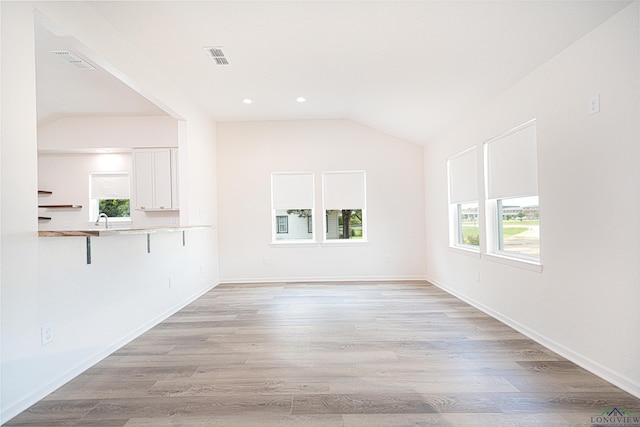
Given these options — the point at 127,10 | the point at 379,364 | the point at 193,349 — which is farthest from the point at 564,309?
the point at 127,10

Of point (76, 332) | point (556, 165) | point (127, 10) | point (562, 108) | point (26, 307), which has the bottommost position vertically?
point (76, 332)

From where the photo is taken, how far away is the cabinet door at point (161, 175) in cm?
527

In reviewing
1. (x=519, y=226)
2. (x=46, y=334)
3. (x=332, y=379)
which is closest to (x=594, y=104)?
(x=519, y=226)

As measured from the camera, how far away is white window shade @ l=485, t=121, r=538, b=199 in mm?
3139

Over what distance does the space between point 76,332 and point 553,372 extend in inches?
142

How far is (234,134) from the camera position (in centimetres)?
612

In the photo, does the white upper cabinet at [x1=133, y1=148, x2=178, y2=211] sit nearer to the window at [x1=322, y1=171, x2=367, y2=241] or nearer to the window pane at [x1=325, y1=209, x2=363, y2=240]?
the window at [x1=322, y1=171, x2=367, y2=241]

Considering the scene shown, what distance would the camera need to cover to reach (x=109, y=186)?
5.85 metres

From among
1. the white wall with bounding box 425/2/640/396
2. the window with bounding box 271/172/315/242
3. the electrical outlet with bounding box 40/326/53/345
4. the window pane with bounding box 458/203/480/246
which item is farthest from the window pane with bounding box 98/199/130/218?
the white wall with bounding box 425/2/640/396

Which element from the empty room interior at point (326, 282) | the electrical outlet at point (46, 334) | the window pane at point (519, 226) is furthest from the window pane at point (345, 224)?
the electrical outlet at point (46, 334)

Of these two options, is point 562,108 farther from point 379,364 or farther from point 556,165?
point 379,364

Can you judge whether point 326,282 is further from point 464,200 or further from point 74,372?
point 74,372

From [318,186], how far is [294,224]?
2.80ft

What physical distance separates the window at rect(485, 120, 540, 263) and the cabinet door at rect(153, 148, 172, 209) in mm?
4679
